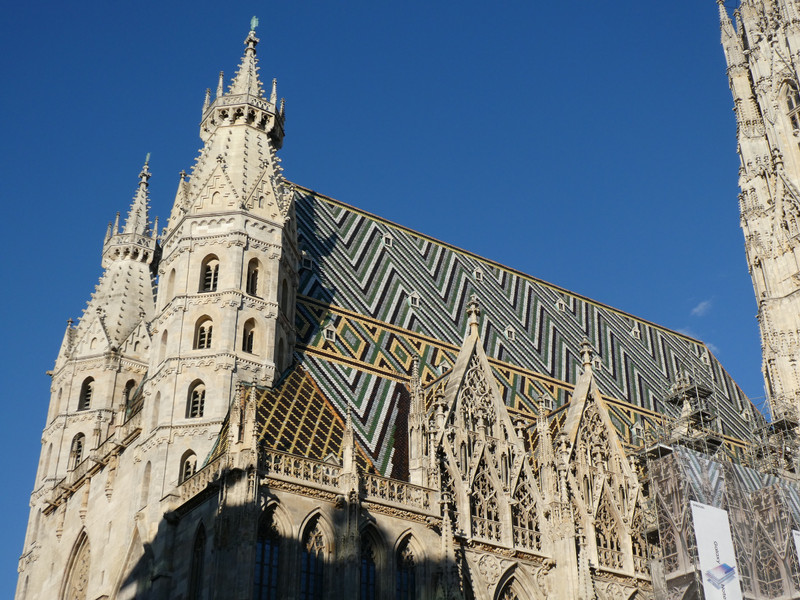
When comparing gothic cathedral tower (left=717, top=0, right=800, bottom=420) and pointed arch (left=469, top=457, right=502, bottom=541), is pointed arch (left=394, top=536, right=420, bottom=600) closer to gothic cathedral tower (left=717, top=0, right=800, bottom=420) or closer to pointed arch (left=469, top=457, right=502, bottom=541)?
pointed arch (left=469, top=457, right=502, bottom=541)

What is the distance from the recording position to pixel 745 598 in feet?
96.7

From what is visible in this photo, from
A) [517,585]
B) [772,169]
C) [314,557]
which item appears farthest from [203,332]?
[772,169]

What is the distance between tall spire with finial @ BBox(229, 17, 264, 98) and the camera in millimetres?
33094

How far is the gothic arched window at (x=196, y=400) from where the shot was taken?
26.8m

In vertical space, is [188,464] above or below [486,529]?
above

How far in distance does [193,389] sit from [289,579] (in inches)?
249

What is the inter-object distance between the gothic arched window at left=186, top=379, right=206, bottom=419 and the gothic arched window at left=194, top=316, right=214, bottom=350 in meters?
1.14

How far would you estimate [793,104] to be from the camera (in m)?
45.2

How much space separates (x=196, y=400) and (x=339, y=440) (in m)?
3.80

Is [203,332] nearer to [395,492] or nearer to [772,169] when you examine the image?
[395,492]

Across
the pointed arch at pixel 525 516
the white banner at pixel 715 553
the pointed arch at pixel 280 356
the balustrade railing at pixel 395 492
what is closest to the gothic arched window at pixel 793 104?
the white banner at pixel 715 553

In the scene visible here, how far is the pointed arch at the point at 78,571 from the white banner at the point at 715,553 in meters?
16.7

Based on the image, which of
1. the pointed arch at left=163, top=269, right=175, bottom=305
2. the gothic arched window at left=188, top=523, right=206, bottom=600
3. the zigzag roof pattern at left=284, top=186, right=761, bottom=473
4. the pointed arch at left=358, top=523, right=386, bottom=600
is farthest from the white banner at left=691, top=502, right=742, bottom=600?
the pointed arch at left=163, top=269, right=175, bottom=305

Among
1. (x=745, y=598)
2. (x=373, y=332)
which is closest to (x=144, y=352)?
(x=373, y=332)
